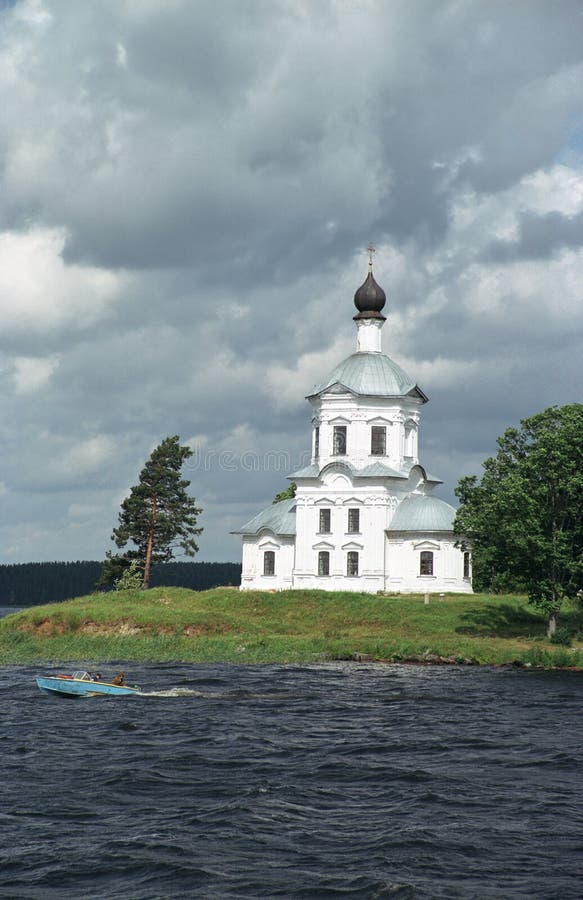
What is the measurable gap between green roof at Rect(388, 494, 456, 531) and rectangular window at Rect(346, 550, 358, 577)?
2.89m

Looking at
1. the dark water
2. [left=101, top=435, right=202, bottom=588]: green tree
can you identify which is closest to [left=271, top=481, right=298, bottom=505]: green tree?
[left=101, top=435, right=202, bottom=588]: green tree

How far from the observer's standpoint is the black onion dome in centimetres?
7519

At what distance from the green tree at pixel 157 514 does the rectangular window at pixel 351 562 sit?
706 inches

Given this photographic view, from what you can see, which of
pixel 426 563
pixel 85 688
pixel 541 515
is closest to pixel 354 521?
pixel 426 563

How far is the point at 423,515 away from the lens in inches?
2781

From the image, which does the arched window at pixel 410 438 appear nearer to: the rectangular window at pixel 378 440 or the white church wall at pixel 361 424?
the white church wall at pixel 361 424

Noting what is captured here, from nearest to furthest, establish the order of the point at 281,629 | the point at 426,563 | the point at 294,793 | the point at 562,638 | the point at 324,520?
the point at 294,793 < the point at 562,638 < the point at 281,629 < the point at 426,563 < the point at 324,520

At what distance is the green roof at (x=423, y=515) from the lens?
2751 inches

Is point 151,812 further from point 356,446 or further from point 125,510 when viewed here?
point 125,510

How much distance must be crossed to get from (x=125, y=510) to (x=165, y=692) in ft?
151

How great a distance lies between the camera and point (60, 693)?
4047cm

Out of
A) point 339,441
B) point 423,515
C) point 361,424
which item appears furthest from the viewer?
point 339,441

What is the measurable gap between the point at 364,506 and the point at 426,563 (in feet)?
17.8

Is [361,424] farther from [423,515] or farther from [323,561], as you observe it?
[323,561]
